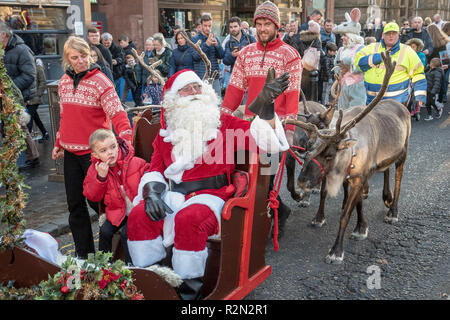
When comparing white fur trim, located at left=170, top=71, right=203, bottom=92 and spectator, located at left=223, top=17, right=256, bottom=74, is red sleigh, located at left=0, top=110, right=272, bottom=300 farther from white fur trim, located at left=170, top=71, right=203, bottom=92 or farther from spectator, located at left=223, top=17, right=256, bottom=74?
spectator, located at left=223, top=17, right=256, bottom=74

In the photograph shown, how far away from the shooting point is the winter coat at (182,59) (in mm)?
9016

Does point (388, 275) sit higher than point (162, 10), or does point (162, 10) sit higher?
point (162, 10)

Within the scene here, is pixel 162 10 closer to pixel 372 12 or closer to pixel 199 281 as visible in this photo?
pixel 199 281

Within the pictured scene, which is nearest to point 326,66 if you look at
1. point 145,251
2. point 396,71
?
point 396,71

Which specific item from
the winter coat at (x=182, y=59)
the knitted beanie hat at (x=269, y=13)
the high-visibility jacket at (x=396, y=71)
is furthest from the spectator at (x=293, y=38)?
the knitted beanie hat at (x=269, y=13)

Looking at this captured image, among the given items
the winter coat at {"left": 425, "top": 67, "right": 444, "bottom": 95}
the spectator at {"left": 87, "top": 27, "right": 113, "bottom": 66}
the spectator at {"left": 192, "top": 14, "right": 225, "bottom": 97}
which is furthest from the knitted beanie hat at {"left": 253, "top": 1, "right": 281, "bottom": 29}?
the winter coat at {"left": 425, "top": 67, "right": 444, "bottom": 95}

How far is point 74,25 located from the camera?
10969mm

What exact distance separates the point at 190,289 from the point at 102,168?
1.10 m

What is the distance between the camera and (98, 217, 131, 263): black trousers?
3.43 meters

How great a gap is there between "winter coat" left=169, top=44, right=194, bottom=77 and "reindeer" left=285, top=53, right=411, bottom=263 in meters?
4.73

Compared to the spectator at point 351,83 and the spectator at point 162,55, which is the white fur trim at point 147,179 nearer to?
the spectator at point 351,83

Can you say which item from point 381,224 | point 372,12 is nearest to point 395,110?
point 381,224

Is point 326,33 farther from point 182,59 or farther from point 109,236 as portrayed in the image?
point 109,236

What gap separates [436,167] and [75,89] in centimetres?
597
